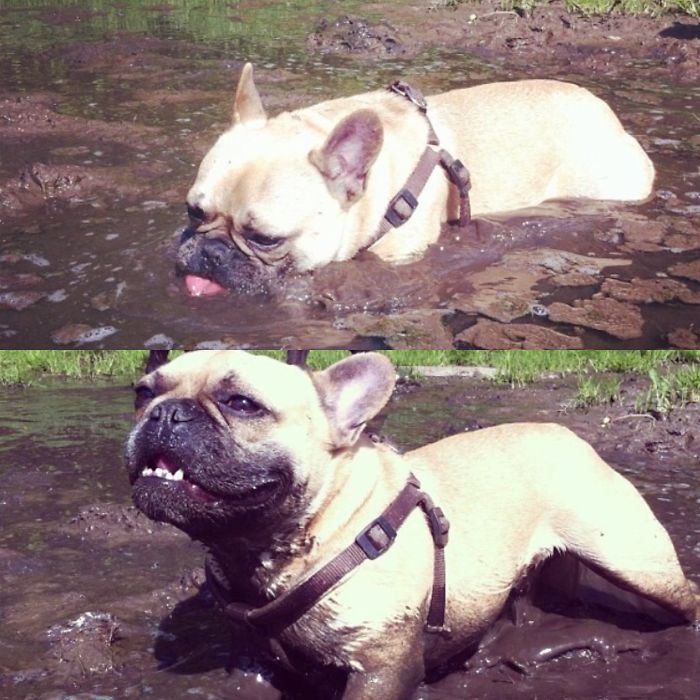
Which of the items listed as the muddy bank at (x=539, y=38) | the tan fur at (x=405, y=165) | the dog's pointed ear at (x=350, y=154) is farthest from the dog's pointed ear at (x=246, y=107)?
the muddy bank at (x=539, y=38)

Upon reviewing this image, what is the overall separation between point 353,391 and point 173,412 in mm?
639

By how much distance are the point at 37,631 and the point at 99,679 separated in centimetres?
43

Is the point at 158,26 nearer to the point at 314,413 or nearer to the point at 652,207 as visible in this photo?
the point at 652,207

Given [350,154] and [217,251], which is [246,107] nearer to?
[350,154]

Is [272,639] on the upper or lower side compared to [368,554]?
lower

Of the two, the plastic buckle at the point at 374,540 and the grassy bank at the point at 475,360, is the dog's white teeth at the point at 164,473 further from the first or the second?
the grassy bank at the point at 475,360

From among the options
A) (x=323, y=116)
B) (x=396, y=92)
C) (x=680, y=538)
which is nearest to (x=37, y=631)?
(x=680, y=538)

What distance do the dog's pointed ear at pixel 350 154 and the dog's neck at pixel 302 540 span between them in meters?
2.27

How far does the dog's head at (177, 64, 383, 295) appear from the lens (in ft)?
18.1

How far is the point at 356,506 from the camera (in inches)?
143

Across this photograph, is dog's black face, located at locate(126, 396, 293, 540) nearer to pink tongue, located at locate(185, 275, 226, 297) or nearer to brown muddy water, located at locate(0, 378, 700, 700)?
brown muddy water, located at locate(0, 378, 700, 700)

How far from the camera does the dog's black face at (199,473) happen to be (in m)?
3.32

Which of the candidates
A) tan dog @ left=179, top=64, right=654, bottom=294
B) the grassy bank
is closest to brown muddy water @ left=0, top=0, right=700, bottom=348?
tan dog @ left=179, top=64, right=654, bottom=294

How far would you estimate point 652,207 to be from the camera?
22.7 ft
